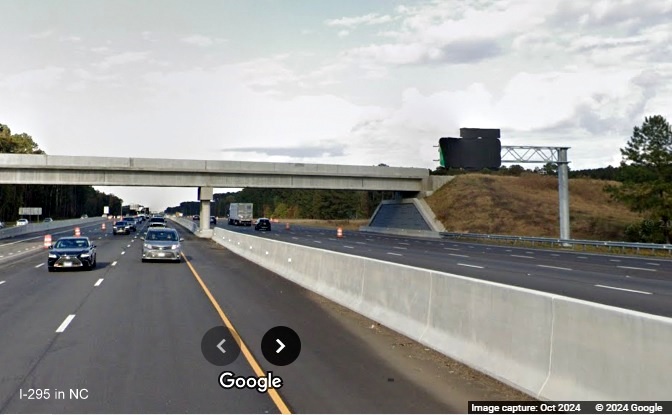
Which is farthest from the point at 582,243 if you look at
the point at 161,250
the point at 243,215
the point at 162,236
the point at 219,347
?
the point at 243,215

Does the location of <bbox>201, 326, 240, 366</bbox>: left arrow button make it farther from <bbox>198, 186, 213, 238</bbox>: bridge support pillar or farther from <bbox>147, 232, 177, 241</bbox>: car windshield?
<bbox>198, 186, 213, 238</bbox>: bridge support pillar

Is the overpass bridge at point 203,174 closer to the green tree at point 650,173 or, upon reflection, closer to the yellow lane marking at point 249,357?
the green tree at point 650,173

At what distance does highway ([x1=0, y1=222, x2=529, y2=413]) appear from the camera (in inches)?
290

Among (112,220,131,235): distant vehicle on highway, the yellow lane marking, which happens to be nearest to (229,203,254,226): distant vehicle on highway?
(112,220,131,235): distant vehicle on highway

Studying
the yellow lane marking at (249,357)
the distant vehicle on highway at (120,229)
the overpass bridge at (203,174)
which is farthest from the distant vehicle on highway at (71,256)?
the distant vehicle on highway at (120,229)

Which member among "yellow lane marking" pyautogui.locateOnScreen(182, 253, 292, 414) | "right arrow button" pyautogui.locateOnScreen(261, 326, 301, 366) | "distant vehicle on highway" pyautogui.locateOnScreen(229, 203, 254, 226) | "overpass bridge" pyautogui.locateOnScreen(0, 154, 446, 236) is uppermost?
"overpass bridge" pyautogui.locateOnScreen(0, 154, 446, 236)

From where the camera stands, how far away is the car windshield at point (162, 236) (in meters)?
31.0

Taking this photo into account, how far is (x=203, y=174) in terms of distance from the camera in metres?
69.2

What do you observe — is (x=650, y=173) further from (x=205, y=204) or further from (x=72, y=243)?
(x=72, y=243)

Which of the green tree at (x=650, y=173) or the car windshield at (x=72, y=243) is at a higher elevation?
the green tree at (x=650, y=173)

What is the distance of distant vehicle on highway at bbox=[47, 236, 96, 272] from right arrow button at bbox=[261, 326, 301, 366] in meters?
16.2

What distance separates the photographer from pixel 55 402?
23.8 feet

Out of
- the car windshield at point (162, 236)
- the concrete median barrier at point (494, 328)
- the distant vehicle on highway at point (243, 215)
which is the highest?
the distant vehicle on highway at point (243, 215)

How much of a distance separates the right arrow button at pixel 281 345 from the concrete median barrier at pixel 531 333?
2.10m
